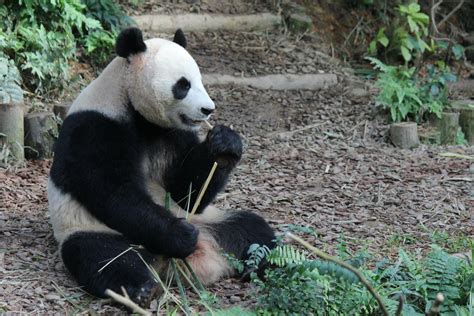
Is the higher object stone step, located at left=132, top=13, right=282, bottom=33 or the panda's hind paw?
stone step, located at left=132, top=13, right=282, bottom=33

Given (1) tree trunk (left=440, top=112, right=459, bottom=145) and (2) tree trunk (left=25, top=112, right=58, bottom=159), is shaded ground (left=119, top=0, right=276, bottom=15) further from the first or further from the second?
(2) tree trunk (left=25, top=112, right=58, bottom=159)

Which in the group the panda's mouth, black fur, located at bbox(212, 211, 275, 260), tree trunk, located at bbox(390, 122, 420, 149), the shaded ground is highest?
the shaded ground

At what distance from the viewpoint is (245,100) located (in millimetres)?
8930

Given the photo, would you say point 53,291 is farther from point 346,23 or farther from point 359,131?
point 346,23

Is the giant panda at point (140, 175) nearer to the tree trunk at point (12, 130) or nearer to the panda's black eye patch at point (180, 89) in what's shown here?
the panda's black eye patch at point (180, 89)

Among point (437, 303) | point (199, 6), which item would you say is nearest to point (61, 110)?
point (199, 6)

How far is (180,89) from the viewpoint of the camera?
15.4ft

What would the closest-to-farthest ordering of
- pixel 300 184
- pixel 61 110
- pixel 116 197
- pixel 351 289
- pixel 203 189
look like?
pixel 351 289
pixel 116 197
pixel 203 189
pixel 300 184
pixel 61 110

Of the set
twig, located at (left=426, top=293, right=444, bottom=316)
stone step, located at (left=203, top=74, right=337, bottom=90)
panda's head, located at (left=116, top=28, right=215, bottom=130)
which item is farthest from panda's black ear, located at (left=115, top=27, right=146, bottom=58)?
stone step, located at (left=203, top=74, right=337, bottom=90)

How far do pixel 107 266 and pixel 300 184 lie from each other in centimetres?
261

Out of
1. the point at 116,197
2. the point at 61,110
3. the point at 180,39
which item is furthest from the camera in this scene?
the point at 61,110

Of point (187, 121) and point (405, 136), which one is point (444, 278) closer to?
point (187, 121)

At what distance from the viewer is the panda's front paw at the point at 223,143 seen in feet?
16.0

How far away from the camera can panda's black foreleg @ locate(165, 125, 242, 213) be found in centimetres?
490
